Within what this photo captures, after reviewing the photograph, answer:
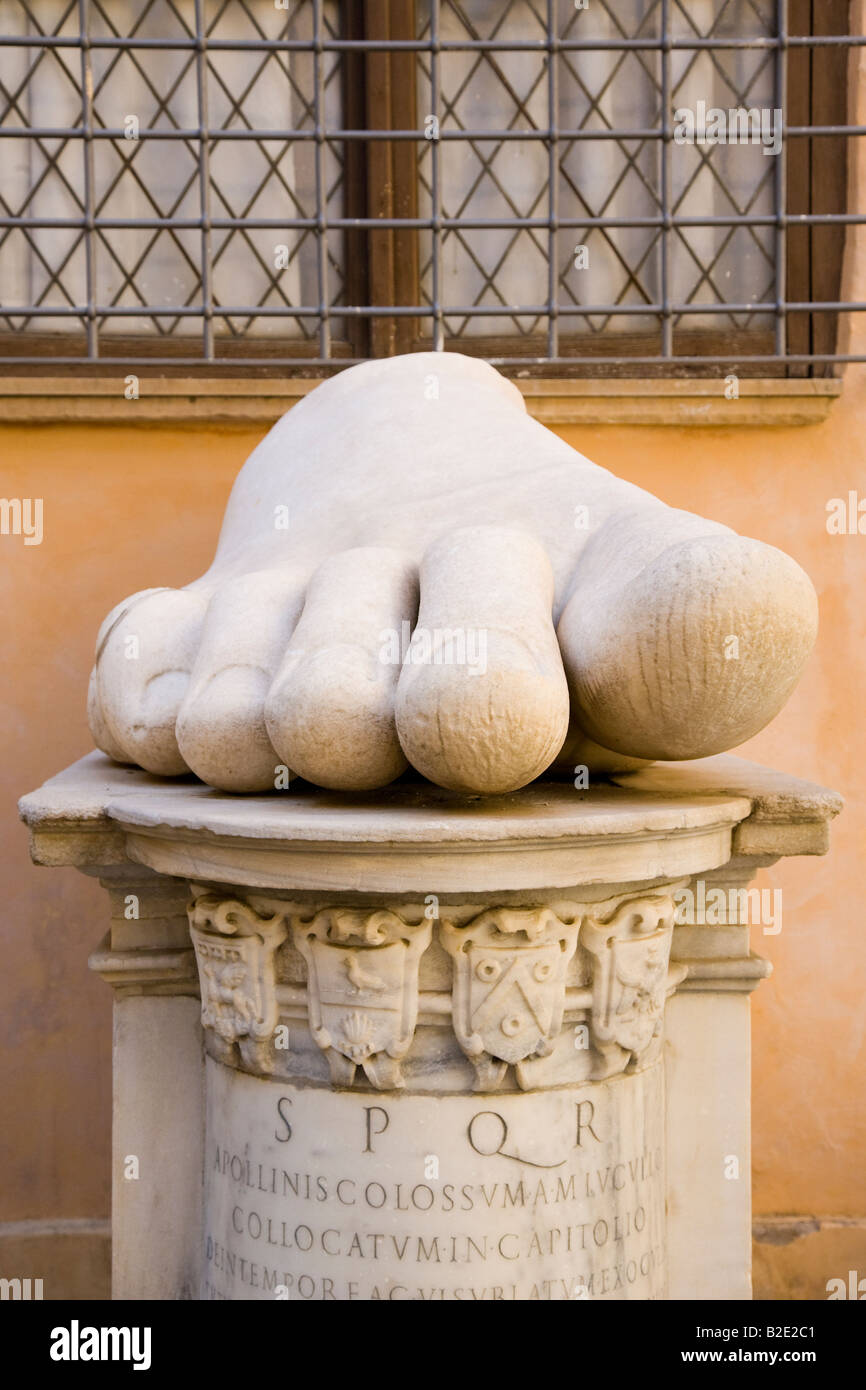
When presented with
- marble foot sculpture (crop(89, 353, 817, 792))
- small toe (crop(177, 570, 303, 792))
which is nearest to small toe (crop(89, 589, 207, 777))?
marble foot sculpture (crop(89, 353, 817, 792))

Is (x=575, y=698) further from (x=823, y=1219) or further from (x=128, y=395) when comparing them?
(x=823, y=1219)

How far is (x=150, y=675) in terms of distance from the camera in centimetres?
214

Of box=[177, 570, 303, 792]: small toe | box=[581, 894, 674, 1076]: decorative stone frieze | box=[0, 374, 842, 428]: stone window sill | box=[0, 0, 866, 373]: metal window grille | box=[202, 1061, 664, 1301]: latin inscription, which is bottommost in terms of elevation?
box=[202, 1061, 664, 1301]: latin inscription

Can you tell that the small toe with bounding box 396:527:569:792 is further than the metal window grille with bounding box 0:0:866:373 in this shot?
No

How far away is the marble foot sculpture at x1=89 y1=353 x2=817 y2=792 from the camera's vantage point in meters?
1.65

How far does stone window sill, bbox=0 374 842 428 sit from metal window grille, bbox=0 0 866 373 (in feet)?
0.49

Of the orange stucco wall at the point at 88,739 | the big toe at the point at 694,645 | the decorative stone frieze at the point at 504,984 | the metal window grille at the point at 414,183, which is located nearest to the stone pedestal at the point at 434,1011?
the decorative stone frieze at the point at 504,984

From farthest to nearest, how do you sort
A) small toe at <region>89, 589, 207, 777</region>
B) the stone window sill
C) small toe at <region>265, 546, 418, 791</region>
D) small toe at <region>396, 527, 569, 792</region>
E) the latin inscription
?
the stone window sill, small toe at <region>89, 589, 207, 777</region>, the latin inscription, small toe at <region>265, 546, 418, 791</region>, small toe at <region>396, 527, 569, 792</region>

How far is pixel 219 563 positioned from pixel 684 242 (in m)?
1.89

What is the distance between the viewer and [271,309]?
3281 mm

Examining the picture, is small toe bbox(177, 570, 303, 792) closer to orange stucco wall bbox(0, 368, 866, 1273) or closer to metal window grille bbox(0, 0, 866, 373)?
orange stucco wall bbox(0, 368, 866, 1273)

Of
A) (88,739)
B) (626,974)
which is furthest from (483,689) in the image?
(88,739)

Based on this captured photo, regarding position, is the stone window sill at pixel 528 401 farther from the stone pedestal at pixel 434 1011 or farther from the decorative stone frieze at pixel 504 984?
the decorative stone frieze at pixel 504 984

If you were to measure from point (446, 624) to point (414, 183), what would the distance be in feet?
7.38
